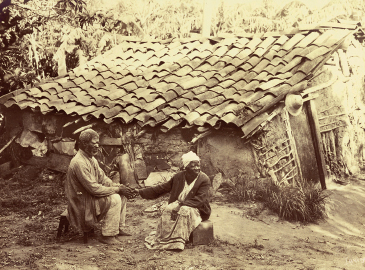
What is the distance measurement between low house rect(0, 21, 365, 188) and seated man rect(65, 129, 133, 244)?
2701mm

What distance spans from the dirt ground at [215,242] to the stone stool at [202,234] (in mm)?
87

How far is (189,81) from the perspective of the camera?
8.66 m

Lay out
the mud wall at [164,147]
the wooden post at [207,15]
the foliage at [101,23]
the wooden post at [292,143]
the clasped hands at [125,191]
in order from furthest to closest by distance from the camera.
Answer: the wooden post at [207,15] → the foliage at [101,23] → the mud wall at [164,147] → the wooden post at [292,143] → the clasped hands at [125,191]

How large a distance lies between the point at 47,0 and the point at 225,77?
663 cm

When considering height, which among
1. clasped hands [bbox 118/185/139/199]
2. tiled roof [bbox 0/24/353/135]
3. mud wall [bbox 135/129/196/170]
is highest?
tiled roof [bbox 0/24/353/135]

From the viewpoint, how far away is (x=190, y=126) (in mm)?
7566

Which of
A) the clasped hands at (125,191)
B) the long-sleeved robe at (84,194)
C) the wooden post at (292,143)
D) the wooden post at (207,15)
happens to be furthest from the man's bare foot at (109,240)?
the wooden post at (207,15)

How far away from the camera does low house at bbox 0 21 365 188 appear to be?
7.47m

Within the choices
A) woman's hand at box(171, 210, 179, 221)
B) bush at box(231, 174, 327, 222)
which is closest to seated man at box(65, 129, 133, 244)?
woman's hand at box(171, 210, 179, 221)

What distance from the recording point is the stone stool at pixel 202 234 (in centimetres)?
512

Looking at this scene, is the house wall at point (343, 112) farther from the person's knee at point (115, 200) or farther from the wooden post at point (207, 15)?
the person's knee at point (115, 200)

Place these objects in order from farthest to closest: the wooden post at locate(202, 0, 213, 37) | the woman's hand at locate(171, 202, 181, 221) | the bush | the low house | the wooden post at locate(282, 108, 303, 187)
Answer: the wooden post at locate(202, 0, 213, 37) < the wooden post at locate(282, 108, 303, 187) < the low house < the bush < the woman's hand at locate(171, 202, 181, 221)

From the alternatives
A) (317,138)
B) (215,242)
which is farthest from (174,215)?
(317,138)

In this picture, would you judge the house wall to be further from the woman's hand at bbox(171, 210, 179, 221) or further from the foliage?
the woman's hand at bbox(171, 210, 179, 221)
